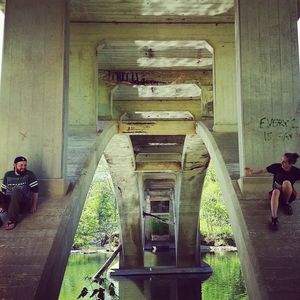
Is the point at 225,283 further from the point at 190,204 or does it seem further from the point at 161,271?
the point at 190,204

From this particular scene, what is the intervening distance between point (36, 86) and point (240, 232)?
522 centimetres

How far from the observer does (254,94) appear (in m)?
9.33

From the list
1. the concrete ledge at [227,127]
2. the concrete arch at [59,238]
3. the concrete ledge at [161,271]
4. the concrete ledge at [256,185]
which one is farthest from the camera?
the concrete ledge at [161,271]

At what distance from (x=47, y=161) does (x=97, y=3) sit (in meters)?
5.54

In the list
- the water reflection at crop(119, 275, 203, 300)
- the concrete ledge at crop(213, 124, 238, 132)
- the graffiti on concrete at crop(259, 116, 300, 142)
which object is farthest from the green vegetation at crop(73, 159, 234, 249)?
the graffiti on concrete at crop(259, 116, 300, 142)

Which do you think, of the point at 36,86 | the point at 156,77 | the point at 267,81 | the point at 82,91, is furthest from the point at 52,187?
the point at 156,77

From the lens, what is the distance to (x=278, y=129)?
30.3ft

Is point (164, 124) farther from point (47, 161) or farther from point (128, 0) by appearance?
point (47, 161)

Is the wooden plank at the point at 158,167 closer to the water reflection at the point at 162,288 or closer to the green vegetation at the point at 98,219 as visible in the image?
the water reflection at the point at 162,288

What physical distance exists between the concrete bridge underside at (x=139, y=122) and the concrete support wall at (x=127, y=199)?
15.5 ft

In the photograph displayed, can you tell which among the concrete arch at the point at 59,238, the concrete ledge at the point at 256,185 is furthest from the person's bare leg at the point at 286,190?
the concrete arch at the point at 59,238

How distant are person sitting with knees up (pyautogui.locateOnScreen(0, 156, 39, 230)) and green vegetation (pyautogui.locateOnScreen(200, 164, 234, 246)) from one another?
4145cm

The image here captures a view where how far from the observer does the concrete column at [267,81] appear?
9180 millimetres

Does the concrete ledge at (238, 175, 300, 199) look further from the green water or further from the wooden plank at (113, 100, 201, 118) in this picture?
the wooden plank at (113, 100, 201, 118)
